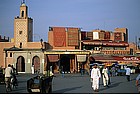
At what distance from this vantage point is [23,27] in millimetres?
5117

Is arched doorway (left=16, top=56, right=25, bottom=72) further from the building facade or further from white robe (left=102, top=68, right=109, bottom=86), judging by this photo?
white robe (left=102, top=68, right=109, bottom=86)

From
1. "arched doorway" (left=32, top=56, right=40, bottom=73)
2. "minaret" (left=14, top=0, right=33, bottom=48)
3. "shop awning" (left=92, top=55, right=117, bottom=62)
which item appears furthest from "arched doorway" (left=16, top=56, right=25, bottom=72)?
"shop awning" (left=92, top=55, right=117, bottom=62)

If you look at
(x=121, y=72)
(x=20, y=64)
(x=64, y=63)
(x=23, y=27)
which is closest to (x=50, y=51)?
(x=64, y=63)

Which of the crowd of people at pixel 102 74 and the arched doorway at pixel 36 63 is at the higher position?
the arched doorway at pixel 36 63

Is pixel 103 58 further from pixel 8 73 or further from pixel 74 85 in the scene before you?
pixel 8 73

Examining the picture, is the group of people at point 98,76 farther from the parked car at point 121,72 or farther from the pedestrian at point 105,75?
the parked car at point 121,72

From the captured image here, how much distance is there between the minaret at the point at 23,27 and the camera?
4.98 meters

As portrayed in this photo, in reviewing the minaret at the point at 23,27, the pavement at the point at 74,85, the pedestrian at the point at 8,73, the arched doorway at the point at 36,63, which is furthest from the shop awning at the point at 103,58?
the pedestrian at the point at 8,73

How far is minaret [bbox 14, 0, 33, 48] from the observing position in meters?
4.98
